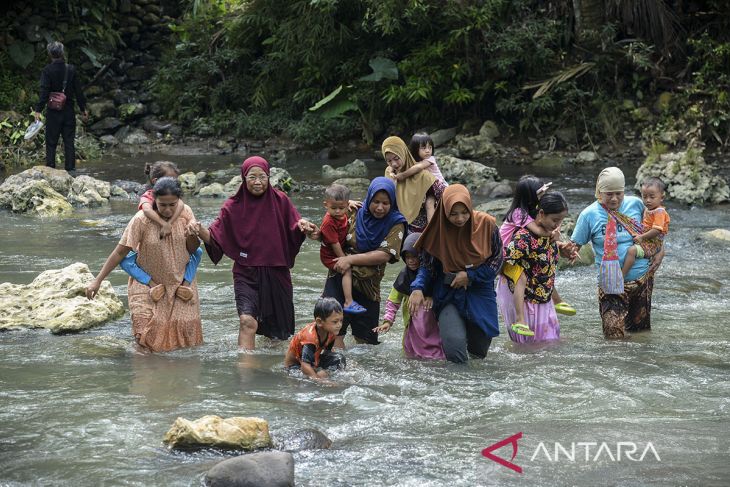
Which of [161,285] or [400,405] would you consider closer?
[400,405]

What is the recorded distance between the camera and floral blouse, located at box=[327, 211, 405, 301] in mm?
6555

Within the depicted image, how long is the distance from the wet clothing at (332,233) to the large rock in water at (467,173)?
776 centimetres

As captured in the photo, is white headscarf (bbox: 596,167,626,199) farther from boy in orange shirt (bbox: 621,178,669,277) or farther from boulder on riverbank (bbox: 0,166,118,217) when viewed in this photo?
boulder on riverbank (bbox: 0,166,118,217)

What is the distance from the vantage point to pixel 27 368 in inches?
255

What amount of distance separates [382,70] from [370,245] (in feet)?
37.2

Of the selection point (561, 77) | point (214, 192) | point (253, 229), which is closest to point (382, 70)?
point (561, 77)

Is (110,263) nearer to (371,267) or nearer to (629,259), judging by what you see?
(371,267)

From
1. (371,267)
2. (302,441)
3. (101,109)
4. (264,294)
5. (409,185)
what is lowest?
(302,441)

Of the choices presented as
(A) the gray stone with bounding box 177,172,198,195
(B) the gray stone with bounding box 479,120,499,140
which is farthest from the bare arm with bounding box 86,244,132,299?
(B) the gray stone with bounding box 479,120,499,140

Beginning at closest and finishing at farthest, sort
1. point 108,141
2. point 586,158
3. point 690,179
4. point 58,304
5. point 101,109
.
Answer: point 58,304 < point 690,179 < point 586,158 < point 108,141 < point 101,109

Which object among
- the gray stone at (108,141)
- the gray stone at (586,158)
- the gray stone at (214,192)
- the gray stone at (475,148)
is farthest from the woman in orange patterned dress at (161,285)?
the gray stone at (108,141)

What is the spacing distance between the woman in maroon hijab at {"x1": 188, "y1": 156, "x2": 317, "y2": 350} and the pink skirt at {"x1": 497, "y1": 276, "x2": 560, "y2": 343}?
1458 millimetres

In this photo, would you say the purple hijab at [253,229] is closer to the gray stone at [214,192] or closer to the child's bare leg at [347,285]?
the child's bare leg at [347,285]

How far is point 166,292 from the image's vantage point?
6.71 m
